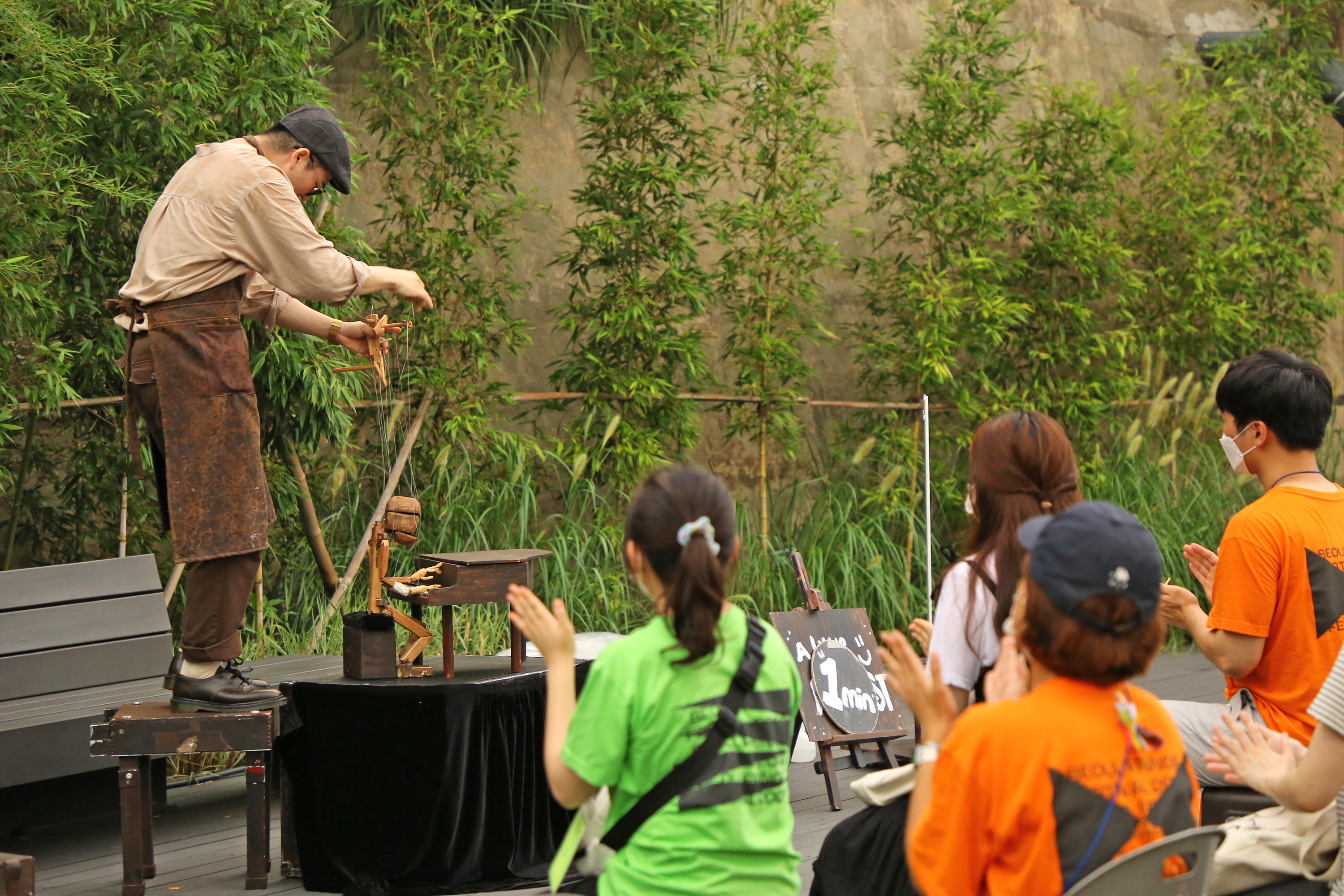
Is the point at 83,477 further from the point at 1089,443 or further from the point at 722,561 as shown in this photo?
the point at 1089,443

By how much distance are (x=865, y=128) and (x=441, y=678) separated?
4876 millimetres

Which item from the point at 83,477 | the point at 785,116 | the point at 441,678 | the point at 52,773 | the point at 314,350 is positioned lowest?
the point at 52,773

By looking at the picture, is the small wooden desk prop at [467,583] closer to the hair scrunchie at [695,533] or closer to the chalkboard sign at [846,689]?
the chalkboard sign at [846,689]

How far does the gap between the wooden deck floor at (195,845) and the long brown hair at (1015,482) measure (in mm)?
1235

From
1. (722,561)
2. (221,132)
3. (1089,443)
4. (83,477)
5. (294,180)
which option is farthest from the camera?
(1089,443)

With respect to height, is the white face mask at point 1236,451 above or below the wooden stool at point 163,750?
above

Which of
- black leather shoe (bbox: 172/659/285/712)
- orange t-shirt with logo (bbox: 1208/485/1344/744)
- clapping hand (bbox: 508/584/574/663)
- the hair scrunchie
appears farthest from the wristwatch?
black leather shoe (bbox: 172/659/285/712)

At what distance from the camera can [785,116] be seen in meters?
5.81

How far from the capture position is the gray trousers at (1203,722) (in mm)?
2531

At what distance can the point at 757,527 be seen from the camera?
6137 mm

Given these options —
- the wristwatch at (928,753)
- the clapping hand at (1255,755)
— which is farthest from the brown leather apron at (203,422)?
the clapping hand at (1255,755)

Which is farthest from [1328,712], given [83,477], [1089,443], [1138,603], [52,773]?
[1089,443]

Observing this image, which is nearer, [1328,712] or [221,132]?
[1328,712]

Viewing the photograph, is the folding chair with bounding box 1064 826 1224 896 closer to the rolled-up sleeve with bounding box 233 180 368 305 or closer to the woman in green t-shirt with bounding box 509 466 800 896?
the woman in green t-shirt with bounding box 509 466 800 896
